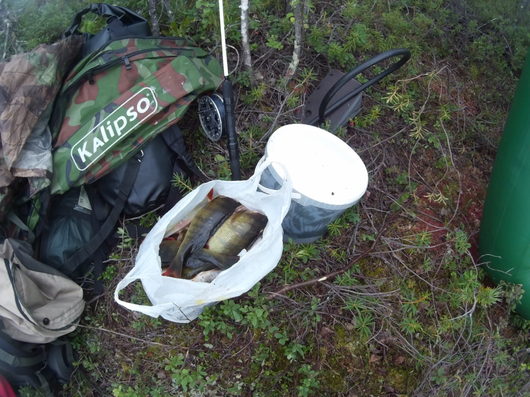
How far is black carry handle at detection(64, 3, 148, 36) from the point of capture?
8.18ft

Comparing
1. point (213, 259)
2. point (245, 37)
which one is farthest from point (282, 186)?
point (245, 37)

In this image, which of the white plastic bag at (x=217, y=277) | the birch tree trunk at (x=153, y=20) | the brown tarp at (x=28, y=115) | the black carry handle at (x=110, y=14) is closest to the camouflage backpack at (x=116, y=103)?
the brown tarp at (x=28, y=115)

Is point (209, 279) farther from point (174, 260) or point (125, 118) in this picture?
point (125, 118)

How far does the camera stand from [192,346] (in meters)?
2.14

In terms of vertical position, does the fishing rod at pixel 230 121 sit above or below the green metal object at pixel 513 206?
above

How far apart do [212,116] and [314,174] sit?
2.21 ft

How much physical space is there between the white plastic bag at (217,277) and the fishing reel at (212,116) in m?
0.48

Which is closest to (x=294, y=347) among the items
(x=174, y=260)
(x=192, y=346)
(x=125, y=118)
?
(x=192, y=346)

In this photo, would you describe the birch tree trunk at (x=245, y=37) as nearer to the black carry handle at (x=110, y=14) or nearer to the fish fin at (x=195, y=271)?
the black carry handle at (x=110, y=14)

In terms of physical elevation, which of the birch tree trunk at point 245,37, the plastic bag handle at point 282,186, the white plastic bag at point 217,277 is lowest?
the white plastic bag at point 217,277

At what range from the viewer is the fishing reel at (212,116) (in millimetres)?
2311

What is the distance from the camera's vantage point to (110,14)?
2.49 meters

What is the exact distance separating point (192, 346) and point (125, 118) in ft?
3.52

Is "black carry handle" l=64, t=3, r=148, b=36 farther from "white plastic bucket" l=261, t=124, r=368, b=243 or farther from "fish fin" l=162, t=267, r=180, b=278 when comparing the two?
"fish fin" l=162, t=267, r=180, b=278
